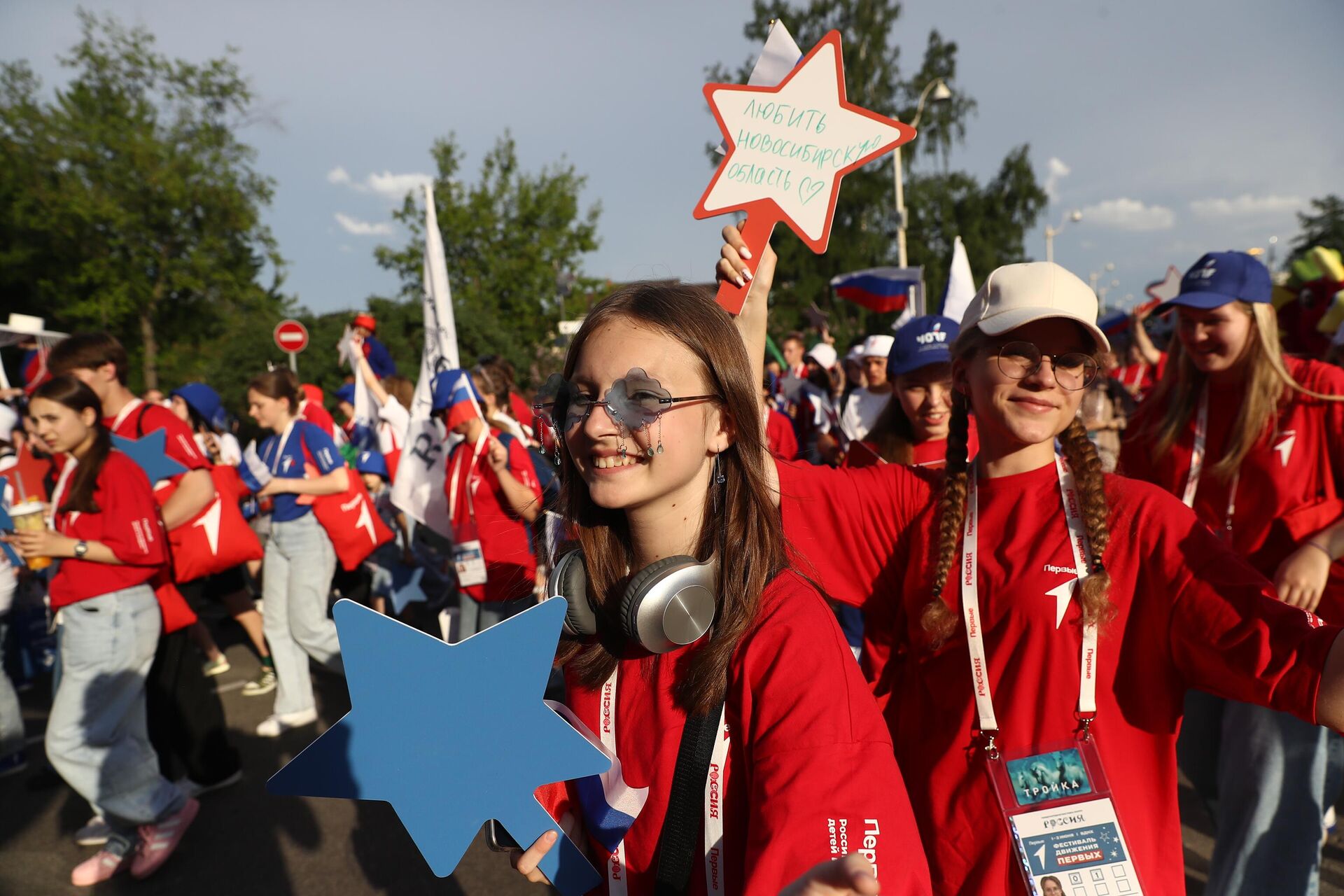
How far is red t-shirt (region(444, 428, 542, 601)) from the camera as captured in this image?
449cm

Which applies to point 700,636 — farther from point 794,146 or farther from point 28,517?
point 28,517

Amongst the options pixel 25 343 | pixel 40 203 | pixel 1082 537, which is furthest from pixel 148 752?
pixel 40 203

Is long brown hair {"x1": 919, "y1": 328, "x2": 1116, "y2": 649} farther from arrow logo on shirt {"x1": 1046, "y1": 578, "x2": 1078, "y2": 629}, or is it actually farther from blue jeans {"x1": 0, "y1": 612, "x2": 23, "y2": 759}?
blue jeans {"x1": 0, "y1": 612, "x2": 23, "y2": 759}

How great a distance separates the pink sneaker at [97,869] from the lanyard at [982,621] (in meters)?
4.04

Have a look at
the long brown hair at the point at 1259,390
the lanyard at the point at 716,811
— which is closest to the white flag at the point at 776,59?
the lanyard at the point at 716,811

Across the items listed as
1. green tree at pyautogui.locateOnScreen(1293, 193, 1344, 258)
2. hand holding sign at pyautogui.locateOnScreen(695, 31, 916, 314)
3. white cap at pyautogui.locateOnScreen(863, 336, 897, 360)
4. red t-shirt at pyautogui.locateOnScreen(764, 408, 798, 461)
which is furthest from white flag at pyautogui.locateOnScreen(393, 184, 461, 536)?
green tree at pyautogui.locateOnScreen(1293, 193, 1344, 258)

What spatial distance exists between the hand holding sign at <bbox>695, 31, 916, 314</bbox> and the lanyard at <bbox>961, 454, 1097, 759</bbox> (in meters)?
0.75

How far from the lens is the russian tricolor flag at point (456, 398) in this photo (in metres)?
4.79

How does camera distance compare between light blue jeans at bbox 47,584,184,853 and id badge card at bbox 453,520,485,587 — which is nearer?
light blue jeans at bbox 47,584,184,853

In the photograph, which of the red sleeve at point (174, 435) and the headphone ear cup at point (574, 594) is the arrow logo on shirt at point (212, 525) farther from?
the headphone ear cup at point (574, 594)

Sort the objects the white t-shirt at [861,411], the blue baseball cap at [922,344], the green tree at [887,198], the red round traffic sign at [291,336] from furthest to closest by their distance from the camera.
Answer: the green tree at [887,198] → the red round traffic sign at [291,336] → the white t-shirt at [861,411] → the blue baseball cap at [922,344]

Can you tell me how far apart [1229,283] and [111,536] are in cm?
435

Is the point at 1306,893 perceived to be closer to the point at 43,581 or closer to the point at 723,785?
the point at 723,785

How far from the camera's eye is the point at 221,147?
2983 cm
